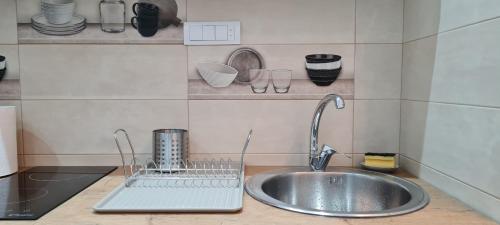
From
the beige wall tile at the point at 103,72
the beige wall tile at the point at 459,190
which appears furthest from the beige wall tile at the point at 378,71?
the beige wall tile at the point at 103,72

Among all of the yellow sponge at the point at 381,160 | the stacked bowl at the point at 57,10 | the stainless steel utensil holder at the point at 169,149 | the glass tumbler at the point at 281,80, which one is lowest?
the yellow sponge at the point at 381,160

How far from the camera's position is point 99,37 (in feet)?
4.51

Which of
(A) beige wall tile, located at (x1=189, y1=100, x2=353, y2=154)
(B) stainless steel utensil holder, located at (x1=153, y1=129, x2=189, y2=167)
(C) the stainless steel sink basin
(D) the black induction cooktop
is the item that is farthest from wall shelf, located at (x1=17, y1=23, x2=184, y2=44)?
(C) the stainless steel sink basin

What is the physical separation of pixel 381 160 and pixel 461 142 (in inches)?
13.9

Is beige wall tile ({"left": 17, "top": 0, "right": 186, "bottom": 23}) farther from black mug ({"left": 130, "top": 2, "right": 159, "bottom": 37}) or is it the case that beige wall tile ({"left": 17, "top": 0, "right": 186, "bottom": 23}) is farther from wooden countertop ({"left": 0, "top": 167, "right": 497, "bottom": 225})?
wooden countertop ({"left": 0, "top": 167, "right": 497, "bottom": 225})

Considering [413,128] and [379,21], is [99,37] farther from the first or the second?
[413,128]

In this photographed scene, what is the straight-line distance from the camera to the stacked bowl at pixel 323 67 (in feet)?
4.48

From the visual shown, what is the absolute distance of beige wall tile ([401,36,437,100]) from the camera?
3.78 feet

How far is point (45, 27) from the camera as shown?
4.49 feet

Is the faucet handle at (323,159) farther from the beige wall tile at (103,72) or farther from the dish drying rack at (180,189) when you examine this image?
the beige wall tile at (103,72)

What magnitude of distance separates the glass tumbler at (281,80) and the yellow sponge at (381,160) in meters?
0.38

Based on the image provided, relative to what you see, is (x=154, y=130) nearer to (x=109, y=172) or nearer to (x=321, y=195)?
(x=109, y=172)

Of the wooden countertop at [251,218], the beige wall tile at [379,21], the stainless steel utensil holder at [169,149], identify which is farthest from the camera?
the beige wall tile at [379,21]

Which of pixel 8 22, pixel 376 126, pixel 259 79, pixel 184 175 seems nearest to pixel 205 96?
pixel 259 79
